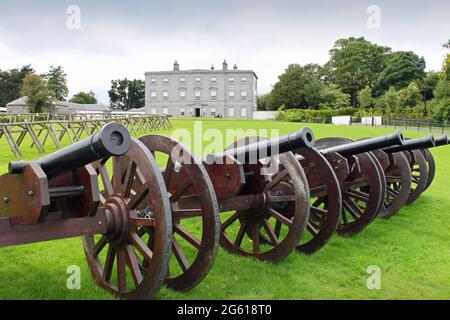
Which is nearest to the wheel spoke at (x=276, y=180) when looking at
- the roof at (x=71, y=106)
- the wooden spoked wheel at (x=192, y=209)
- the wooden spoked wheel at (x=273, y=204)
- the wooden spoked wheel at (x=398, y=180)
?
the wooden spoked wheel at (x=273, y=204)

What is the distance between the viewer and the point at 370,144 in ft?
20.9

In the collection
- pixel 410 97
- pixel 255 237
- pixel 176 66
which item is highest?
pixel 176 66

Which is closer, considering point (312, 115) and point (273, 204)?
point (273, 204)

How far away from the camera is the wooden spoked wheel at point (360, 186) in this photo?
6.81m

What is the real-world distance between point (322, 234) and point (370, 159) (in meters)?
1.87

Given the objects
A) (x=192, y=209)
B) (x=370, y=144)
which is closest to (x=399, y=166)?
(x=370, y=144)

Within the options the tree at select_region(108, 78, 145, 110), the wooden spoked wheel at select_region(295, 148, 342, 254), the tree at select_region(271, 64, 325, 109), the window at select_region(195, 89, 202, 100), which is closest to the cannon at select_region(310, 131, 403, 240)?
the wooden spoked wheel at select_region(295, 148, 342, 254)

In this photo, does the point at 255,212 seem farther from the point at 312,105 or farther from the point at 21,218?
the point at 312,105

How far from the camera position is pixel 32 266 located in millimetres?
5242

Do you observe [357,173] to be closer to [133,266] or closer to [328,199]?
[328,199]

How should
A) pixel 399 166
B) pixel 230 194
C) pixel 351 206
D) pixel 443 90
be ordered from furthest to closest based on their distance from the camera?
1. pixel 443 90
2. pixel 399 166
3. pixel 351 206
4. pixel 230 194

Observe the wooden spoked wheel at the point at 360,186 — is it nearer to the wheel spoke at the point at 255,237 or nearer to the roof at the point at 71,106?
the wheel spoke at the point at 255,237

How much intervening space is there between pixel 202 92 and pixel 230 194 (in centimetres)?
9498
